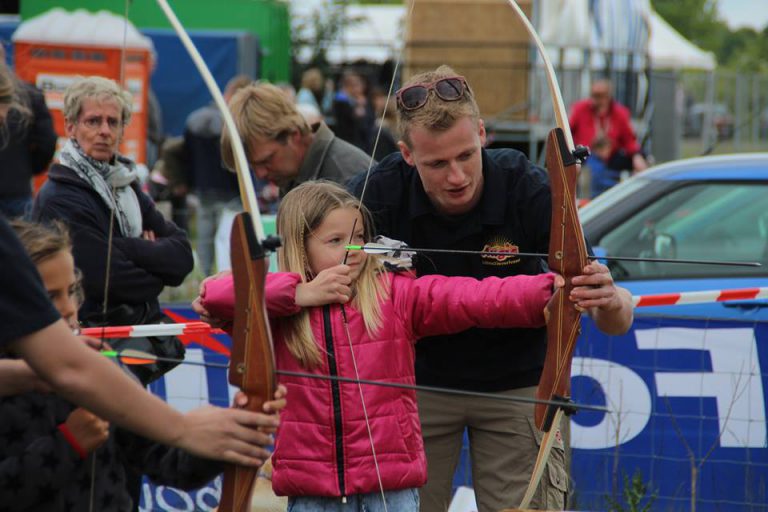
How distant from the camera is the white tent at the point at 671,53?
23.1 metres

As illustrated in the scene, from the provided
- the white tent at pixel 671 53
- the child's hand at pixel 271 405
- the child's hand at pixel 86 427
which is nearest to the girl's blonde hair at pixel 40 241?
the child's hand at pixel 86 427

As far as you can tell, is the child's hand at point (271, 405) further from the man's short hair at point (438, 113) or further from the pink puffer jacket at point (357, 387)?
the man's short hair at point (438, 113)

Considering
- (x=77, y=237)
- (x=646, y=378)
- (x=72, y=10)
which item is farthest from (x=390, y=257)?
(x=72, y=10)

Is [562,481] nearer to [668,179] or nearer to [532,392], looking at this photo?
[532,392]

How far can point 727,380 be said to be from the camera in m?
4.63

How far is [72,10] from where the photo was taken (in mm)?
12555

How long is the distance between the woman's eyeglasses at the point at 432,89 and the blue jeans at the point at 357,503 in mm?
1078

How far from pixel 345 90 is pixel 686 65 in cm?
1199

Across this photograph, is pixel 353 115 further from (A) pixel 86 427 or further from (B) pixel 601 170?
(A) pixel 86 427

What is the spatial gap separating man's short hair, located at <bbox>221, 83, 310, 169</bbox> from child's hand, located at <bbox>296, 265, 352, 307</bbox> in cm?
128

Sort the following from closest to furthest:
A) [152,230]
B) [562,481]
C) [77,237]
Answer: [562,481]
[77,237]
[152,230]

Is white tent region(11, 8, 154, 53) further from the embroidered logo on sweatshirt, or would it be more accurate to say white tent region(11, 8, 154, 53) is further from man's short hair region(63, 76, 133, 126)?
the embroidered logo on sweatshirt

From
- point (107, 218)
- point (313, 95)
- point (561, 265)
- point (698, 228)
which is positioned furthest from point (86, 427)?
point (313, 95)

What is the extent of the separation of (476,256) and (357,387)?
609 millimetres
